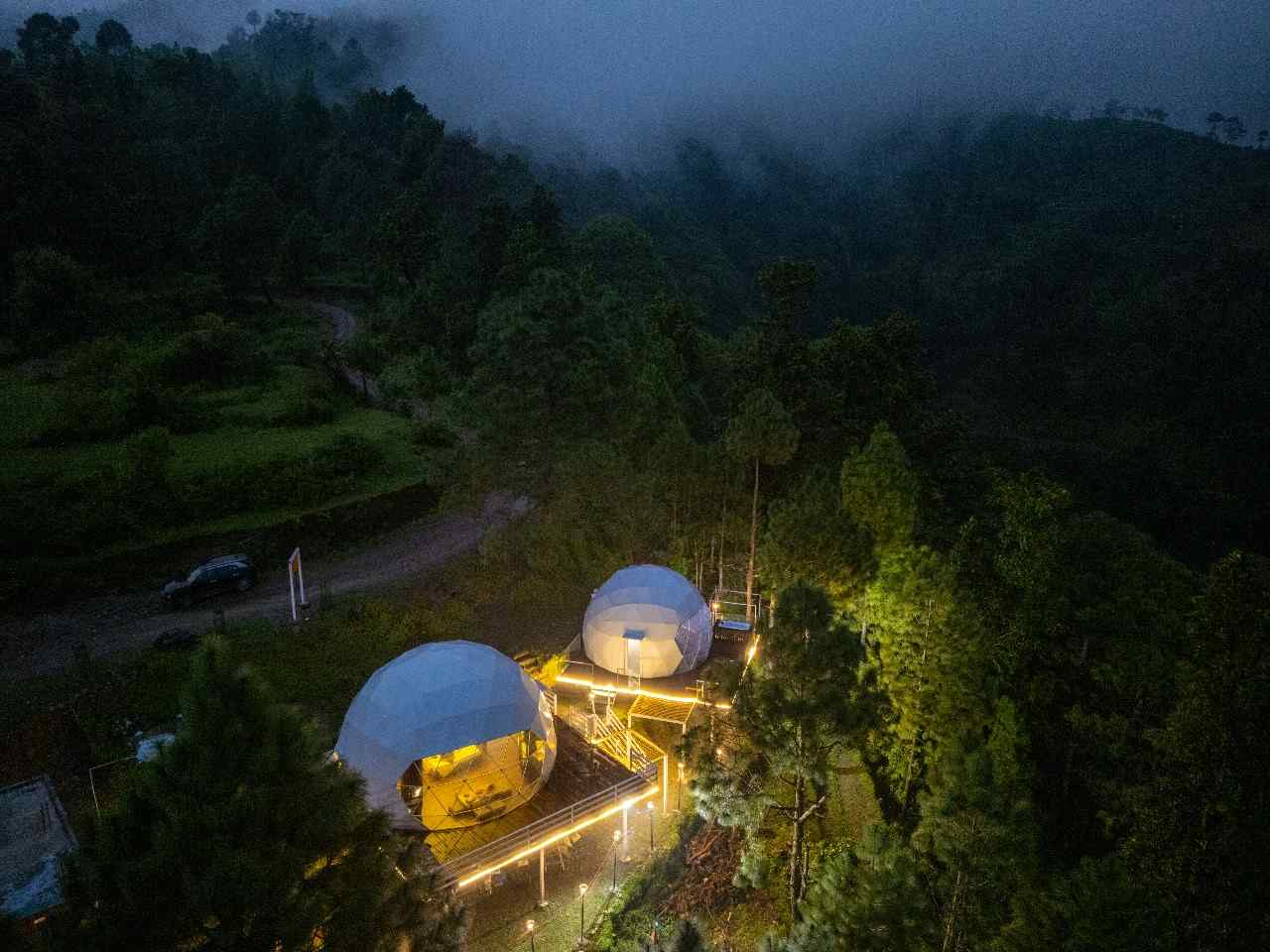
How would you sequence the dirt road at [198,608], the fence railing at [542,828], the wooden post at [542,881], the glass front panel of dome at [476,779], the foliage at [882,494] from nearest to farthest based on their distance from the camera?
the fence railing at [542,828] → the wooden post at [542,881] → the glass front panel of dome at [476,779] → the foliage at [882,494] → the dirt road at [198,608]

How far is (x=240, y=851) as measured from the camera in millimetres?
5648

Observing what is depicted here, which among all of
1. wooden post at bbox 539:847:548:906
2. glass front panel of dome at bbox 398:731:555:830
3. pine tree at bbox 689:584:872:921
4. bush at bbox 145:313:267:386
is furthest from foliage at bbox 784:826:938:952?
bush at bbox 145:313:267:386

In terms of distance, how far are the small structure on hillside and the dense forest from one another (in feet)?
27.3

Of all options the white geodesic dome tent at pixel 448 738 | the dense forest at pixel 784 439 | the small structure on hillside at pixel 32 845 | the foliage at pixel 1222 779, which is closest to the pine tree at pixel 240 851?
the dense forest at pixel 784 439

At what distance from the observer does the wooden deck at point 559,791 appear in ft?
44.3

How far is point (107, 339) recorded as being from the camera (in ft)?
129

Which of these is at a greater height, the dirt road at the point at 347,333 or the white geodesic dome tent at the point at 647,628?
the dirt road at the point at 347,333

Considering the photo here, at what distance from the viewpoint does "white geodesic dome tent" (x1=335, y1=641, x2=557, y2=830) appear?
1404 centimetres

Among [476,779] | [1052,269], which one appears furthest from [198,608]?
[1052,269]

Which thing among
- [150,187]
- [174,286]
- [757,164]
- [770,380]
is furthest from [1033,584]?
[757,164]

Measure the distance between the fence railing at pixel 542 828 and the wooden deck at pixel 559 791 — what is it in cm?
20

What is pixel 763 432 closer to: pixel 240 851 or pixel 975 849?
pixel 975 849

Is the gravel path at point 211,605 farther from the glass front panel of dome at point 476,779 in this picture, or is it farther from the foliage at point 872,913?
the foliage at point 872,913

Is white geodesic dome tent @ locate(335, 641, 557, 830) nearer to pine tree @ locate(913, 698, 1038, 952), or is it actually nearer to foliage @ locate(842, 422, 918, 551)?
pine tree @ locate(913, 698, 1038, 952)
